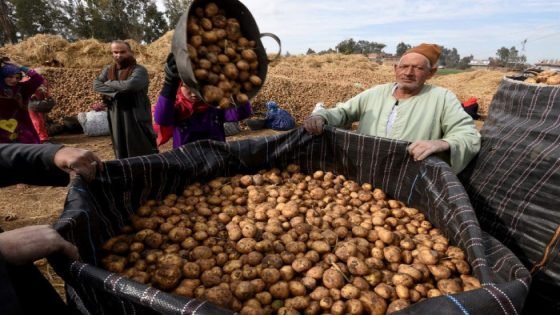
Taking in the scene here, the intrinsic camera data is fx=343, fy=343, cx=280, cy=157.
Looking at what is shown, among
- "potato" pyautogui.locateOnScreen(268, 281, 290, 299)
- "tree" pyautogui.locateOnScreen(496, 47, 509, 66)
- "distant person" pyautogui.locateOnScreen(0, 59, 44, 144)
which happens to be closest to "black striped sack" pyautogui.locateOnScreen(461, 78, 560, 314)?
"potato" pyautogui.locateOnScreen(268, 281, 290, 299)

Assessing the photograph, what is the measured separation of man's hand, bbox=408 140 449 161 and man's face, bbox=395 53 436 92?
0.50 meters

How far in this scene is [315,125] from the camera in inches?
101

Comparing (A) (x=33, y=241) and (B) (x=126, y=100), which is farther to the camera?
(B) (x=126, y=100)

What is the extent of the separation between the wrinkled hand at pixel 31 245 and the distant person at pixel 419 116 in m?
1.79

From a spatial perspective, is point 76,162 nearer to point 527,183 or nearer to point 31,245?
point 31,245

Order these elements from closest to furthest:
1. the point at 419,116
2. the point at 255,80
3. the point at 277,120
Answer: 1. the point at 255,80
2. the point at 419,116
3. the point at 277,120

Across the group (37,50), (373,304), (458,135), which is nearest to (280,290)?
(373,304)

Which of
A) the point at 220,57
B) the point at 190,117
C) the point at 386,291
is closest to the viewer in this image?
the point at 386,291

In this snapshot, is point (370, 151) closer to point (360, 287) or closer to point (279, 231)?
point (279, 231)

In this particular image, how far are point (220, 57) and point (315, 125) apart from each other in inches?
37.2

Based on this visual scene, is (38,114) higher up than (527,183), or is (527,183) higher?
(527,183)

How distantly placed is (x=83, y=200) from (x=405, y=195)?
6.21 ft

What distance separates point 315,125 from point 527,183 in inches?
52.6

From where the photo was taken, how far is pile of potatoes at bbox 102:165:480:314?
1.54 metres
